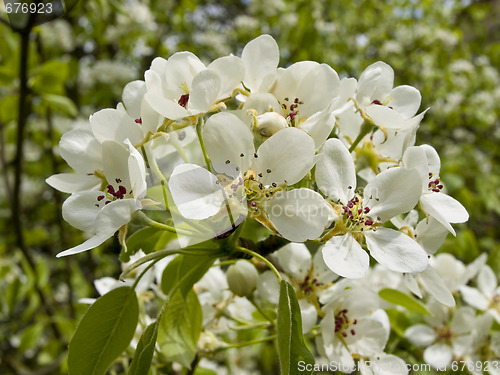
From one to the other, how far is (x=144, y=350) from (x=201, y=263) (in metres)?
0.19

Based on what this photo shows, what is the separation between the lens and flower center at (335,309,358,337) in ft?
3.35

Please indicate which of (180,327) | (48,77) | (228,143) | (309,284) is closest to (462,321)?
(309,284)

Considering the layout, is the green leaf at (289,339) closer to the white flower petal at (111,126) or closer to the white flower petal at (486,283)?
the white flower petal at (111,126)

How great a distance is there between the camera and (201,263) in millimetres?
893

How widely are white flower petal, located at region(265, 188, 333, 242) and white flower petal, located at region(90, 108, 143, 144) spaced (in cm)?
30

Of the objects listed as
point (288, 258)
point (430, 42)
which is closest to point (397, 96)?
point (288, 258)

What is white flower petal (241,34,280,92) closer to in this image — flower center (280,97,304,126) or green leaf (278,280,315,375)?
flower center (280,97,304,126)

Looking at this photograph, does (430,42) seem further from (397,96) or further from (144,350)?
(144,350)

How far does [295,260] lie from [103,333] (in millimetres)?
431

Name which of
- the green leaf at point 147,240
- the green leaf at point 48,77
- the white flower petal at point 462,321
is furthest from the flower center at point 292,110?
the green leaf at point 48,77

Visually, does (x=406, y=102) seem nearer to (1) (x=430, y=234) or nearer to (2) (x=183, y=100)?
(1) (x=430, y=234)

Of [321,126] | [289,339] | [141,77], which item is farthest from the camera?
[141,77]

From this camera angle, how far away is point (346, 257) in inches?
30.3

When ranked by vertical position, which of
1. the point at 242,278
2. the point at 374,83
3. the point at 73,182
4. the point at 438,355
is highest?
A: the point at 374,83
